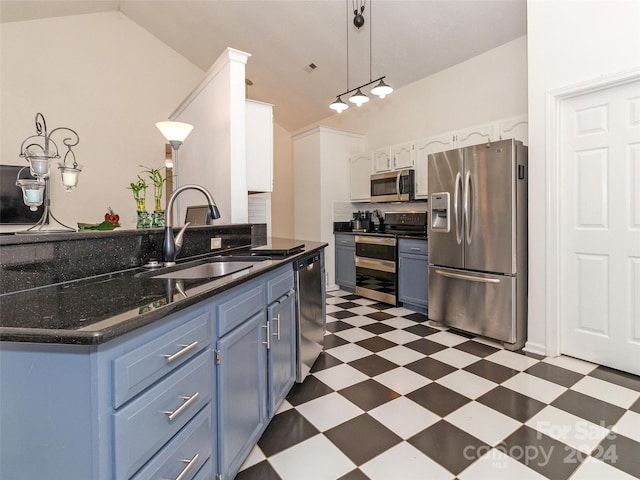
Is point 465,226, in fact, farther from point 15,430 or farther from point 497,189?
point 15,430

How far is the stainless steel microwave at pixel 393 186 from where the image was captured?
435cm

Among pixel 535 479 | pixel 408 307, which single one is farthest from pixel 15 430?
pixel 408 307

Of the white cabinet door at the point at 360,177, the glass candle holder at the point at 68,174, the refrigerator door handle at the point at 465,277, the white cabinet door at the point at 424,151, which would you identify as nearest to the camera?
the glass candle holder at the point at 68,174

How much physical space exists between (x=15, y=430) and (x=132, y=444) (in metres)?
0.27

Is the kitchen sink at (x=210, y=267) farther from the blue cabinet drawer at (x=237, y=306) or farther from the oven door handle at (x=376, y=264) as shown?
the oven door handle at (x=376, y=264)

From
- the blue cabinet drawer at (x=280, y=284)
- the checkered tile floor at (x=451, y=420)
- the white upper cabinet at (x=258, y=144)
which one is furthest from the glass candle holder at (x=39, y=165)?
the white upper cabinet at (x=258, y=144)

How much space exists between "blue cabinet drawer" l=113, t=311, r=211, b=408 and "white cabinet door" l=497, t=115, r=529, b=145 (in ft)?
11.4

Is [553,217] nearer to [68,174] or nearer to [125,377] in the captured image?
[125,377]

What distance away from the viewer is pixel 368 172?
5.04 m

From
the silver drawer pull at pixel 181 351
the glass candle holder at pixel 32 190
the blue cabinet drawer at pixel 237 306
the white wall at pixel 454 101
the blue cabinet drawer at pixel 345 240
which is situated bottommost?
the silver drawer pull at pixel 181 351

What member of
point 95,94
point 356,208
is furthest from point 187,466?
point 95,94

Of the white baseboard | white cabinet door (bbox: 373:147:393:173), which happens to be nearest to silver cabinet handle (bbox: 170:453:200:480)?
the white baseboard

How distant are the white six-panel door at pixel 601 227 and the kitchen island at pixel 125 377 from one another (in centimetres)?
247

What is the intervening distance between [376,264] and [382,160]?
1535mm
